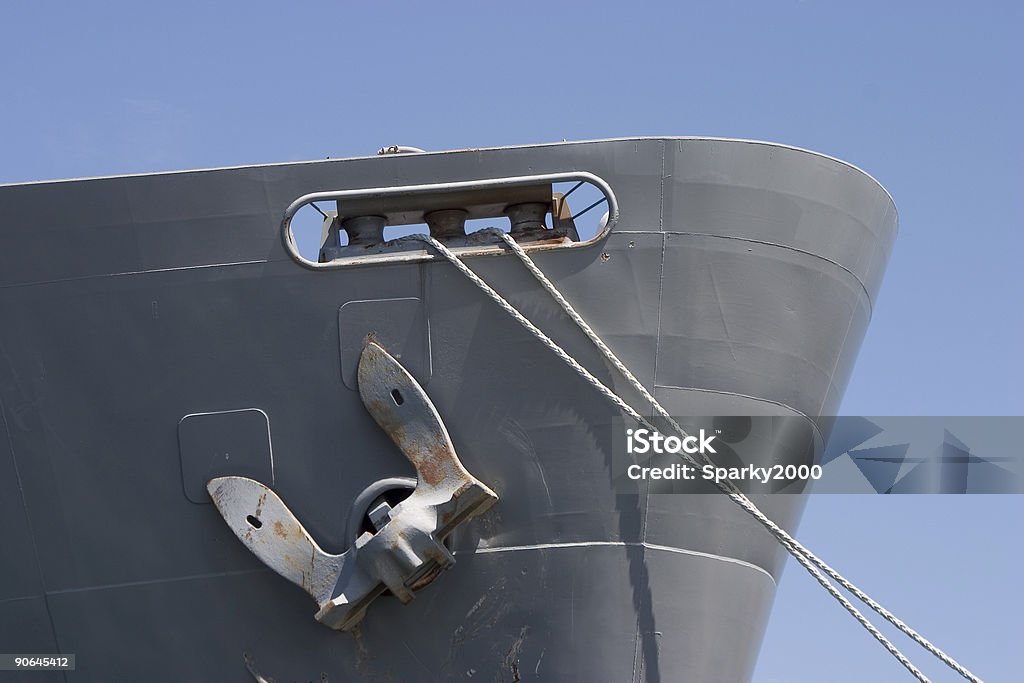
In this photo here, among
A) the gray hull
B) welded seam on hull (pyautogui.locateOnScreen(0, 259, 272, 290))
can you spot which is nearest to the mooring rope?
the gray hull

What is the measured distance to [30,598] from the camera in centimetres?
728

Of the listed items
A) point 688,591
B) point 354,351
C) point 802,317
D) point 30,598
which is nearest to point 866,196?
point 802,317

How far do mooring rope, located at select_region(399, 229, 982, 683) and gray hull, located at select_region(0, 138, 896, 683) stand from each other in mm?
88

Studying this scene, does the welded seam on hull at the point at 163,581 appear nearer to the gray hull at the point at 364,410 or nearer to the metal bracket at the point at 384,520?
the gray hull at the point at 364,410

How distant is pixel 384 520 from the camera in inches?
264

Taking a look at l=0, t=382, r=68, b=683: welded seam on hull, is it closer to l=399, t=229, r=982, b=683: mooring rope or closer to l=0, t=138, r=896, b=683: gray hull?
l=0, t=138, r=896, b=683: gray hull

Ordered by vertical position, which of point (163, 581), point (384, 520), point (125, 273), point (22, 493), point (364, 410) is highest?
point (125, 273)

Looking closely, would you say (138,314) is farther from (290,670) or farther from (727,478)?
(727,478)

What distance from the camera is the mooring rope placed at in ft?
21.0

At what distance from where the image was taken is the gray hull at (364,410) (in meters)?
6.86

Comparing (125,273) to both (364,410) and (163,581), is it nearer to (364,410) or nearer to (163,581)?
(364,410)

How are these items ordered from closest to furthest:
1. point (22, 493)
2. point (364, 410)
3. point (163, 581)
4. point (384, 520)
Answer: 1. point (384, 520)
2. point (364, 410)
3. point (163, 581)
4. point (22, 493)

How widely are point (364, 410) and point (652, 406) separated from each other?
62.4 inches

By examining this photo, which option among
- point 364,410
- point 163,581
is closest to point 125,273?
point 364,410
